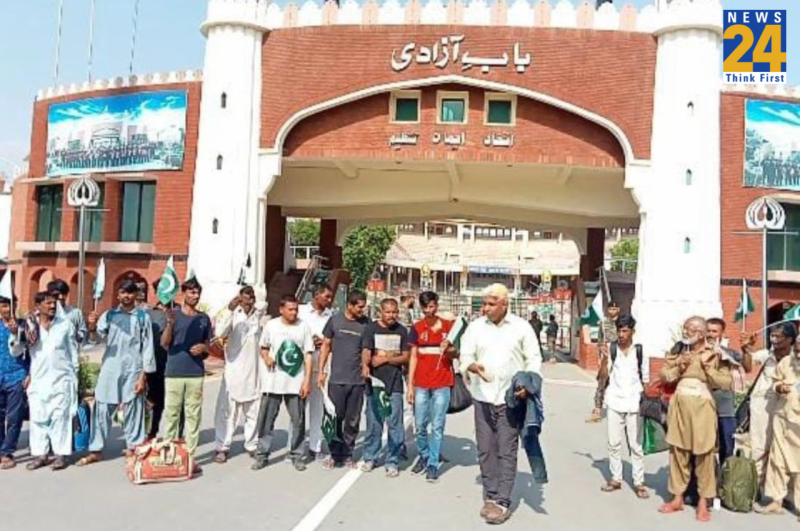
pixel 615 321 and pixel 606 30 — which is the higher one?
pixel 606 30

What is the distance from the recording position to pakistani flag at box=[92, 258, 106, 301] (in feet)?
59.4

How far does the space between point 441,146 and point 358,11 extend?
374cm

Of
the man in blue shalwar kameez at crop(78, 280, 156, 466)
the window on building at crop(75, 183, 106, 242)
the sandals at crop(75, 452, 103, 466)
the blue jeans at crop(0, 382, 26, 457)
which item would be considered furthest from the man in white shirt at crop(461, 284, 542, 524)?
the window on building at crop(75, 183, 106, 242)

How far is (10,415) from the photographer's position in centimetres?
611

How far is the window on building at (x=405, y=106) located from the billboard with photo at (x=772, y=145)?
25.1ft

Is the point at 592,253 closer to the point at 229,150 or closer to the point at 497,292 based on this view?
the point at 229,150

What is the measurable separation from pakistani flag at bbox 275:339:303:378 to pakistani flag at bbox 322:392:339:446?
1.15 feet

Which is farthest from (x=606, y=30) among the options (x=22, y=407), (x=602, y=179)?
(x=22, y=407)

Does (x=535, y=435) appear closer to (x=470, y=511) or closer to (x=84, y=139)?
(x=470, y=511)

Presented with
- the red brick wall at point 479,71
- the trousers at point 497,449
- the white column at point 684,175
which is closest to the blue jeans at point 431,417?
the trousers at point 497,449

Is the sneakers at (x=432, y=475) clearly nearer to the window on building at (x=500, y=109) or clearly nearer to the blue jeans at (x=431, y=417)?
the blue jeans at (x=431, y=417)

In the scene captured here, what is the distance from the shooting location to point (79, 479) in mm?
5758

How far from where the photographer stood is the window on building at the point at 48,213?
2086 cm

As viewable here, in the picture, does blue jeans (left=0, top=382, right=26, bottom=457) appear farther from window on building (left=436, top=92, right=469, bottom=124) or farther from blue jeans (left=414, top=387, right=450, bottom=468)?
window on building (left=436, top=92, right=469, bottom=124)
